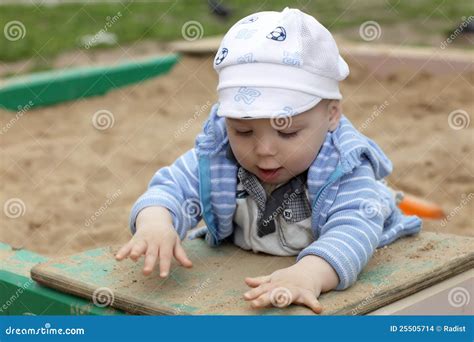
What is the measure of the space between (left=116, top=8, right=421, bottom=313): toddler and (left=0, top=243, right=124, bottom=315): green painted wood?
20 centimetres

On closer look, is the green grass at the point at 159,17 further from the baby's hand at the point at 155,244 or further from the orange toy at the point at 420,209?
the baby's hand at the point at 155,244

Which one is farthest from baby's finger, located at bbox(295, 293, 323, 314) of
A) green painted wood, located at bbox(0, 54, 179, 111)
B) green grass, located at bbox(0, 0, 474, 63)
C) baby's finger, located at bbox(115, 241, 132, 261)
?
green grass, located at bbox(0, 0, 474, 63)

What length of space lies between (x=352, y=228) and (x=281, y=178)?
0.65 ft

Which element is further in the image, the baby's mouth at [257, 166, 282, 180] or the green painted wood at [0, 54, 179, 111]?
the green painted wood at [0, 54, 179, 111]

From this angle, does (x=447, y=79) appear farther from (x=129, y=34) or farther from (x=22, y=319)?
(x=22, y=319)

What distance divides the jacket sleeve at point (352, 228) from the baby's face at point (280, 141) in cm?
12

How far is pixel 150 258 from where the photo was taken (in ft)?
6.54

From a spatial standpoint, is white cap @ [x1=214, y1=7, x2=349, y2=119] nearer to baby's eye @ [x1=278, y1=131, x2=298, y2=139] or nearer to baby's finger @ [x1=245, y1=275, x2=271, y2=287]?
baby's eye @ [x1=278, y1=131, x2=298, y2=139]

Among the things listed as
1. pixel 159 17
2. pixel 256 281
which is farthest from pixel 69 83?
pixel 256 281

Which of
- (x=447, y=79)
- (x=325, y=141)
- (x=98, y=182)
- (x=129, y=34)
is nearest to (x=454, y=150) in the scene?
(x=447, y=79)

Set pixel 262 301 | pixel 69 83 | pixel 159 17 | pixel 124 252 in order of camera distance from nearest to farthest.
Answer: pixel 262 301, pixel 124 252, pixel 69 83, pixel 159 17

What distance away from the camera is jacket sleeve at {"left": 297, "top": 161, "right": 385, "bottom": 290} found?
6.59ft

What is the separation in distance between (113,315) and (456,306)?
2.56 ft

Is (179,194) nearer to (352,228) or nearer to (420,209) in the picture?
(352,228)
